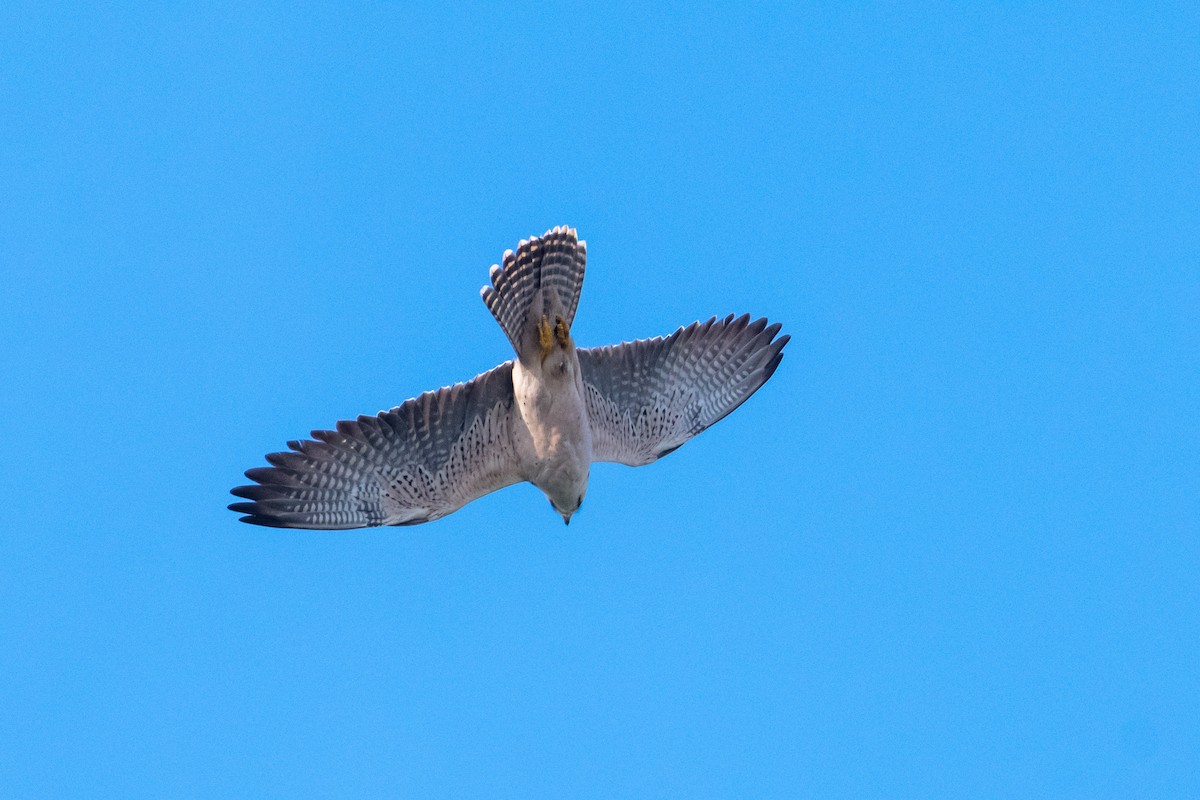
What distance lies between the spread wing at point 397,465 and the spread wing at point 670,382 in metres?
0.90

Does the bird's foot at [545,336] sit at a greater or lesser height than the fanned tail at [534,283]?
lesser

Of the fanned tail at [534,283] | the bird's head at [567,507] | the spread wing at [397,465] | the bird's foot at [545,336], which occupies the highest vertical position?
the fanned tail at [534,283]

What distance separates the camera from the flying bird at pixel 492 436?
11.2m

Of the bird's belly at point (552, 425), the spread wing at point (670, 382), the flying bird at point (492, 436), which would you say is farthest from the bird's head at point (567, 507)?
the spread wing at point (670, 382)

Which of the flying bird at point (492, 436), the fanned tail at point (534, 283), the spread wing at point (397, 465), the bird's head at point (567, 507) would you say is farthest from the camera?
the bird's head at point (567, 507)

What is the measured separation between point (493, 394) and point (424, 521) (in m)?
1.18

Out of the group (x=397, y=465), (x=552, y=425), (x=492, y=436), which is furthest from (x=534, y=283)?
(x=397, y=465)

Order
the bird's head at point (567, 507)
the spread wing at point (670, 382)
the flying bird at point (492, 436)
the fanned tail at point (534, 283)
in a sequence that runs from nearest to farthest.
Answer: the fanned tail at point (534, 283) → the flying bird at point (492, 436) → the bird's head at point (567, 507) → the spread wing at point (670, 382)

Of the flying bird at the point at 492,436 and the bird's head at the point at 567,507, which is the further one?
the bird's head at the point at 567,507

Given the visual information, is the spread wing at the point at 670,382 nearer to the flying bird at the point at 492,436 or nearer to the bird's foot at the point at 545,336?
the flying bird at the point at 492,436

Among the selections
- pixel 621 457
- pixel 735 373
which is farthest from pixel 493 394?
pixel 735 373

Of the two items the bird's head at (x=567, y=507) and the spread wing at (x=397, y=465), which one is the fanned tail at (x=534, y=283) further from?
the bird's head at (x=567, y=507)

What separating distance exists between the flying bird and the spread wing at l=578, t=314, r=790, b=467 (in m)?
0.03


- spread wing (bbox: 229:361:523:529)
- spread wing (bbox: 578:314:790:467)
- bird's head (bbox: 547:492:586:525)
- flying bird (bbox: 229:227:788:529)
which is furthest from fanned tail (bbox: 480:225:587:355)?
bird's head (bbox: 547:492:586:525)
